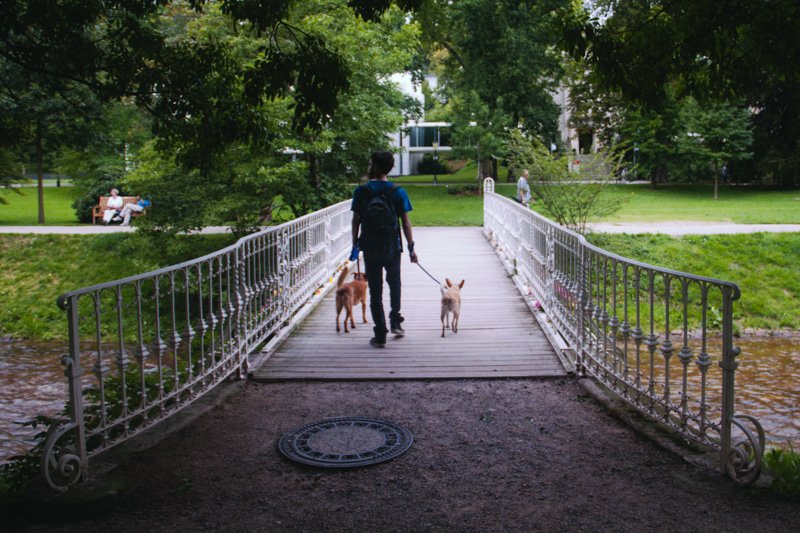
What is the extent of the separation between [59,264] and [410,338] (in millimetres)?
15022

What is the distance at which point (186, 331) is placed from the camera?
552 cm

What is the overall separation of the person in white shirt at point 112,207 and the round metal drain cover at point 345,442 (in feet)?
72.9

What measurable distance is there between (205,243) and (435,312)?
1140cm

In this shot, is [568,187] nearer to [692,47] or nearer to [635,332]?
[692,47]

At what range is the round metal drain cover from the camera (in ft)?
15.4

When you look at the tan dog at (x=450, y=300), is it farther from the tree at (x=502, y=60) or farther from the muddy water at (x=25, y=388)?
the tree at (x=502, y=60)

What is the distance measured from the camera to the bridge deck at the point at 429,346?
22.9ft

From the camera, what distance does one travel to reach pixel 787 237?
776 inches

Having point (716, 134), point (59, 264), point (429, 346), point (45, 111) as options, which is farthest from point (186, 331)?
point (716, 134)

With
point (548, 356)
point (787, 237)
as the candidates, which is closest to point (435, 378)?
point (548, 356)

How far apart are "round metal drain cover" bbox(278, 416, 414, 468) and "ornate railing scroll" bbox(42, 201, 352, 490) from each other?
986mm

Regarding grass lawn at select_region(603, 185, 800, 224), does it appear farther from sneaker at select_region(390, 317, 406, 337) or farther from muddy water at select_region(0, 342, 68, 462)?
muddy water at select_region(0, 342, 68, 462)

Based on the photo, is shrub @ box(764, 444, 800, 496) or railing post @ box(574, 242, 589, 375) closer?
shrub @ box(764, 444, 800, 496)

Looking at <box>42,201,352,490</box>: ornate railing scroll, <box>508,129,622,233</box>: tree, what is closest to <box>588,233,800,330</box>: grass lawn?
<box>508,129,622,233</box>: tree
